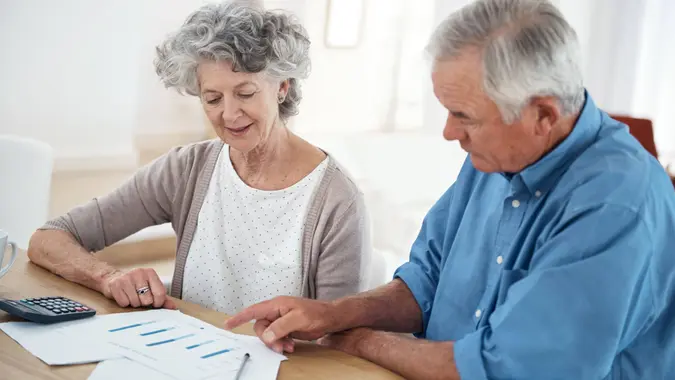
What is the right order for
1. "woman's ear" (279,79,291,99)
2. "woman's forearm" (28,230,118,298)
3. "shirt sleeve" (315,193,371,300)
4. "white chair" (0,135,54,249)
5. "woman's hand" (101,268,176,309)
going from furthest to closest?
"white chair" (0,135,54,249), "woman's ear" (279,79,291,99), "shirt sleeve" (315,193,371,300), "woman's forearm" (28,230,118,298), "woman's hand" (101,268,176,309)

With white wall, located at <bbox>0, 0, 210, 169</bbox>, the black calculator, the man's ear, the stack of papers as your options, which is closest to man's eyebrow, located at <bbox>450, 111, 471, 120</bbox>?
the man's ear

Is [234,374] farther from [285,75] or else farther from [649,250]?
[285,75]

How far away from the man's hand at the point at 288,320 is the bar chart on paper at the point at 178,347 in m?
0.05

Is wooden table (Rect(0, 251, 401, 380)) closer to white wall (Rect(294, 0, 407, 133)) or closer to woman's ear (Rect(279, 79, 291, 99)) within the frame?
woman's ear (Rect(279, 79, 291, 99))

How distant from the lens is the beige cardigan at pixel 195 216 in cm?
188

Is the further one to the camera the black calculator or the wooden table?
the black calculator

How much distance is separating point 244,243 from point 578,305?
37.1 inches

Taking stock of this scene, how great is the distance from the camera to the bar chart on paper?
1311 millimetres

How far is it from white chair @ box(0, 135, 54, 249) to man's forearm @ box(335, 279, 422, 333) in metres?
1.35

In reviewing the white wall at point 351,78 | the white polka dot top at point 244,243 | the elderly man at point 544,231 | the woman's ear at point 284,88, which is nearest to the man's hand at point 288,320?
the elderly man at point 544,231

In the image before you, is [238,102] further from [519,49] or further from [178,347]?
[519,49]

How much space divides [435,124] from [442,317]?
238cm

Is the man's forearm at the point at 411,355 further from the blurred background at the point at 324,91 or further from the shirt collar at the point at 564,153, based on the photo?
the blurred background at the point at 324,91

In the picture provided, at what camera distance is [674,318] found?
1.36 m
